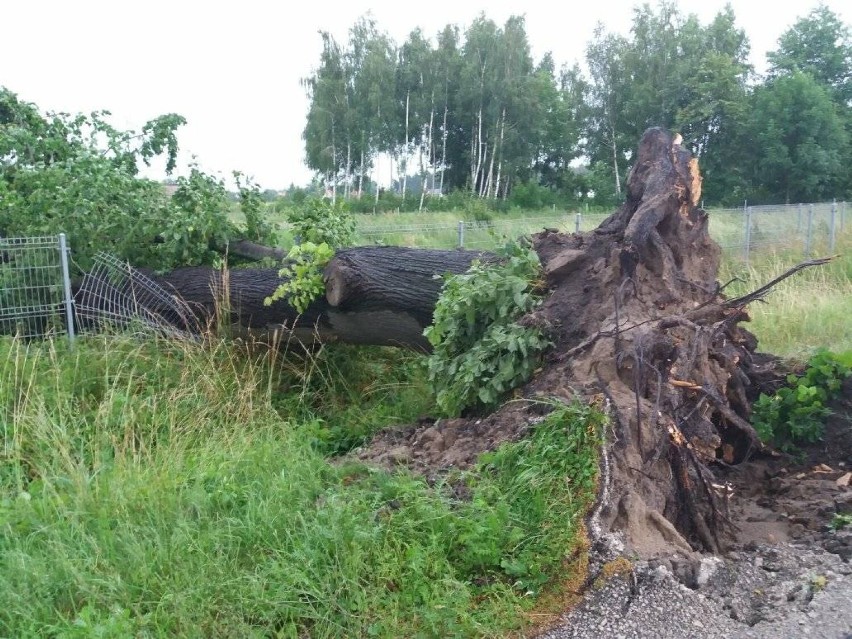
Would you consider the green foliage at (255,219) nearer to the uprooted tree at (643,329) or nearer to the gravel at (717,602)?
the uprooted tree at (643,329)

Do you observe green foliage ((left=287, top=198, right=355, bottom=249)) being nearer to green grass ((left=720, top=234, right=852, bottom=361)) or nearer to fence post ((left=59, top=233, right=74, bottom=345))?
fence post ((left=59, top=233, right=74, bottom=345))

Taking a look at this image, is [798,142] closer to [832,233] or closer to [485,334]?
[832,233]

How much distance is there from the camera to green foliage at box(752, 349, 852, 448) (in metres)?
5.23

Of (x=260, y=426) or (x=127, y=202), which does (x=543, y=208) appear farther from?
(x=260, y=426)

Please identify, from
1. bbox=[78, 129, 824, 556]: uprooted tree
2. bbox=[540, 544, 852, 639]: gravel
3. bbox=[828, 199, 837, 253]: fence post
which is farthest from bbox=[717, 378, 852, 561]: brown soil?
bbox=[828, 199, 837, 253]: fence post

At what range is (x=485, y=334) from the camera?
5.34m

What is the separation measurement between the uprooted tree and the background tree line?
3082 centimetres

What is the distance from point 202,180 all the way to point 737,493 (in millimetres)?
6640

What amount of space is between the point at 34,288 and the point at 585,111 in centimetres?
3802

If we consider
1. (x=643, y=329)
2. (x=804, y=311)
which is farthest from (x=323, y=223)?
(x=804, y=311)

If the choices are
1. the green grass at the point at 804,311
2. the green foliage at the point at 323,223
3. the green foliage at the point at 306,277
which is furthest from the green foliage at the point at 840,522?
the green foliage at the point at 323,223

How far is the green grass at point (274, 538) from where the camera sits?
3.30m

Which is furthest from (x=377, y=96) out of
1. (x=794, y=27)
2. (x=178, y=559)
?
(x=178, y=559)

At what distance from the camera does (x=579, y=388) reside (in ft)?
14.4
